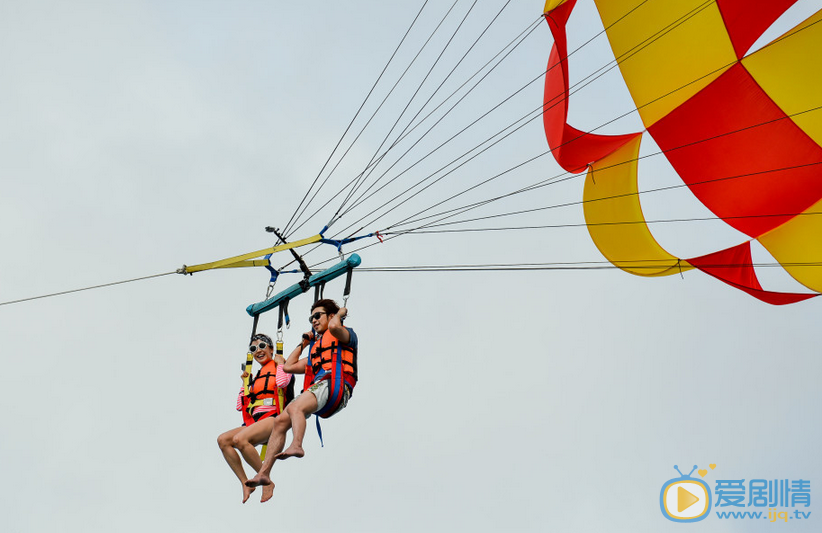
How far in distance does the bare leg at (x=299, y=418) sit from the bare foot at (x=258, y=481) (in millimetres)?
159

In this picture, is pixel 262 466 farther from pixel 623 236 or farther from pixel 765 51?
pixel 765 51

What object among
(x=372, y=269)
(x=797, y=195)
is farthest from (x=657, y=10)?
(x=372, y=269)

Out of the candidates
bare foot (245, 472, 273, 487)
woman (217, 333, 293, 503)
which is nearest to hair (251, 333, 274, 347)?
woman (217, 333, 293, 503)

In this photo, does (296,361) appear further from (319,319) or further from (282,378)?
(319,319)

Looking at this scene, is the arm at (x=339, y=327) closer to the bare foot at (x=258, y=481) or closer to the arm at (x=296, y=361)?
the arm at (x=296, y=361)

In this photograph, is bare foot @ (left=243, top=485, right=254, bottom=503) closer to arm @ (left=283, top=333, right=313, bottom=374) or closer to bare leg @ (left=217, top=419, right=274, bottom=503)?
bare leg @ (left=217, top=419, right=274, bottom=503)

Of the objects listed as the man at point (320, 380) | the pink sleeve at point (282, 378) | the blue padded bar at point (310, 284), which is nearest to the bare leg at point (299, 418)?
the man at point (320, 380)

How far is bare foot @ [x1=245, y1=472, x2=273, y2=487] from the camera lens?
7.00 metres

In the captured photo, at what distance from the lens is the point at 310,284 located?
8.04 m

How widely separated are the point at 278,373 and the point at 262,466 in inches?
36.3

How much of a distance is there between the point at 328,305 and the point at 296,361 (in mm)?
489

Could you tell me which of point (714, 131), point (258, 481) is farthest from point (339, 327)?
point (714, 131)

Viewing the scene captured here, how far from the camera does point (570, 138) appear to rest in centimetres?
960

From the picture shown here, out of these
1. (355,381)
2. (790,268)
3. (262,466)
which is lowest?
(262,466)
